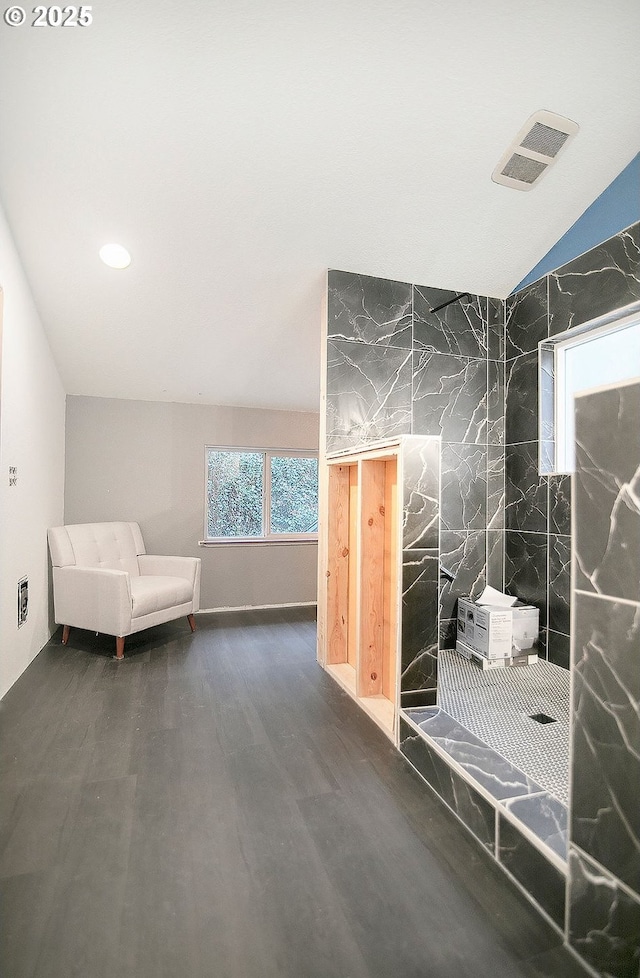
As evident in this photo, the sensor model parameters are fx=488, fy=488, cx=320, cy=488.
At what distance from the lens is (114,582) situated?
3.36 m

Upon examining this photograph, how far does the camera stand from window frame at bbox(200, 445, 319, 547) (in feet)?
15.8

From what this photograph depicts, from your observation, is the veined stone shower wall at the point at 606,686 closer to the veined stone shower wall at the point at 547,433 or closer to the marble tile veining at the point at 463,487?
the veined stone shower wall at the point at 547,433

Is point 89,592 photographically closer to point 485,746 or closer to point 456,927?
point 485,746

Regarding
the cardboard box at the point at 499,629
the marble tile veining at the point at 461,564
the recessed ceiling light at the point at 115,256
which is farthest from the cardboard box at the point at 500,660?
the recessed ceiling light at the point at 115,256

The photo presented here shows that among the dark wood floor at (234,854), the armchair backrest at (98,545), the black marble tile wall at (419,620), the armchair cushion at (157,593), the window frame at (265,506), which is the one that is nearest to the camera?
the dark wood floor at (234,854)

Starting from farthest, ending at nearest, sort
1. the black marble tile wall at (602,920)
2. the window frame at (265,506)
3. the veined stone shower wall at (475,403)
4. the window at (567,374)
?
the window frame at (265,506), the veined stone shower wall at (475,403), the window at (567,374), the black marble tile wall at (602,920)

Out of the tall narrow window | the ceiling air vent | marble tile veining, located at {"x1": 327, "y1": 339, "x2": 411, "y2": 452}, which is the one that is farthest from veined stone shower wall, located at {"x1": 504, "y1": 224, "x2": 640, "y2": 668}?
marble tile veining, located at {"x1": 327, "y1": 339, "x2": 411, "y2": 452}

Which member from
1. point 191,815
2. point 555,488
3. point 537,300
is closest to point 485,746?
point 191,815

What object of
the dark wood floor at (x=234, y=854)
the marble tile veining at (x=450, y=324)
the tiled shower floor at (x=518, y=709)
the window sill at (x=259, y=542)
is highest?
the marble tile veining at (x=450, y=324)

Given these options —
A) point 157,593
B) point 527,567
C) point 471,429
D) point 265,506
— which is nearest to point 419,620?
point 527,567

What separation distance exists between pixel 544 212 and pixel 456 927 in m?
3.38

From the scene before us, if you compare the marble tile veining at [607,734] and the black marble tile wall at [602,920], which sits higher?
the marble tile veining at [607,734]

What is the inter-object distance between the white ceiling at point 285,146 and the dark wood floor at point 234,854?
8.36 feet

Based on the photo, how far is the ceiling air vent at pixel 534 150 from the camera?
92.7 inches
